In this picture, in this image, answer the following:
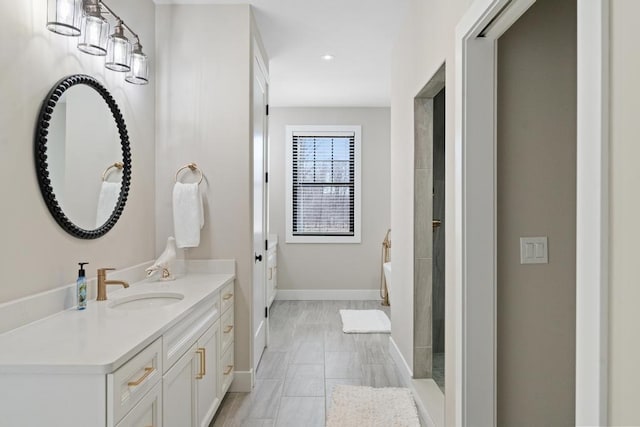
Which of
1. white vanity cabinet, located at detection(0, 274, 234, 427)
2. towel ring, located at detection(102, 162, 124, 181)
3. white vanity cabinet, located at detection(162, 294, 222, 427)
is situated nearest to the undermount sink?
white vanity cabinet, located at detection(0, 274, 234, 427)

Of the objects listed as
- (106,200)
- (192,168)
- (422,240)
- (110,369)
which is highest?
(192,168)

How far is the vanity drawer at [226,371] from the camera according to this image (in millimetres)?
2600

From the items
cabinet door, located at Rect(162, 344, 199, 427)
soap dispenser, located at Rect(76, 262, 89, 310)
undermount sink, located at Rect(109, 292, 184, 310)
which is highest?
soap dispenser, located at Rect(76, 262, 89, 310)

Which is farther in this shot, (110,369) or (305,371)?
(305,371)

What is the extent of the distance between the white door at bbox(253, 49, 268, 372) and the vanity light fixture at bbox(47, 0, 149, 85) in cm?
97

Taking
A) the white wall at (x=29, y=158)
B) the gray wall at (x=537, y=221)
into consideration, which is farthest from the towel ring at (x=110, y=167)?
the gray wall at (x=537, y=221)

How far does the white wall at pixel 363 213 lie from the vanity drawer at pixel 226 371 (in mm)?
3091

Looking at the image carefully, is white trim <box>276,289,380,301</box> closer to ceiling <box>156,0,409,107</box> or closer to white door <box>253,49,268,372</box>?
white door <box>253,49,268,372</box>

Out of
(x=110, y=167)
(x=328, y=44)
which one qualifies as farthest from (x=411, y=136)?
(x=110, y=167)

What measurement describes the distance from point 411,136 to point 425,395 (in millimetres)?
1743

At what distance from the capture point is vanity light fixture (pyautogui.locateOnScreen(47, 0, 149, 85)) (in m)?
1.76

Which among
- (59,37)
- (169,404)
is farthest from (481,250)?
(59,37)

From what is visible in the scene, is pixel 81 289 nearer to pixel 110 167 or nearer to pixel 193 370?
pixel 193 370

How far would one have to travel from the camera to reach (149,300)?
231 cm
